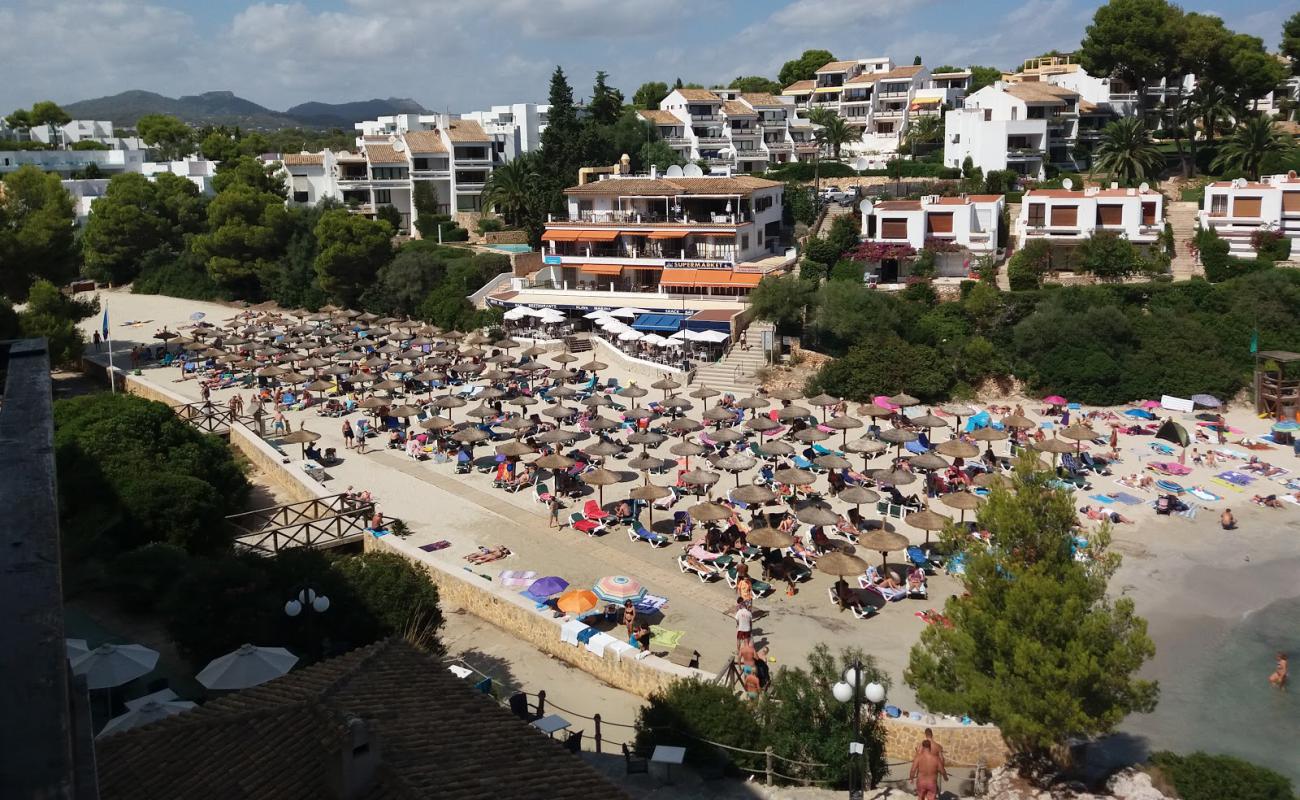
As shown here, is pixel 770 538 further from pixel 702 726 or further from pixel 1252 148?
pixel 1252 148

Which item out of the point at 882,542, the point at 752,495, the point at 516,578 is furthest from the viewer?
the point at 752,495

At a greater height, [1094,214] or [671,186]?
[671,186]

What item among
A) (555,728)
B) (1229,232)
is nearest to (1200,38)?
(1229,232)

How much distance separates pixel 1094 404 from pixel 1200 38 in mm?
32366

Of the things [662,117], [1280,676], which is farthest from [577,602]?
[662,117]

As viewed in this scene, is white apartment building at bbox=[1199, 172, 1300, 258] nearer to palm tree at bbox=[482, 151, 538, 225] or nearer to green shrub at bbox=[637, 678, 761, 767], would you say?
palm tree at bbox=[482, 151, 538, 225]

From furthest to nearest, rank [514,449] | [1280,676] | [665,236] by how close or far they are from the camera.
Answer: [665,236]
[514,449]
[1280,676]

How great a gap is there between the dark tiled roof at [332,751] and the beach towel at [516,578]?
9613 millimetres

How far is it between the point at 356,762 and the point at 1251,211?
158 feet

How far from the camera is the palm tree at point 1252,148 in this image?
2010 inches

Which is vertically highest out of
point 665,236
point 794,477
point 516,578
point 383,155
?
point 383,155

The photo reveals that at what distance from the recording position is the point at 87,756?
5.73 metres

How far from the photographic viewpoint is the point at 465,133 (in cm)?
6962

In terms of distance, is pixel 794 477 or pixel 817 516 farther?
pixel 794 477
